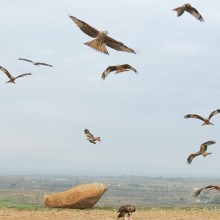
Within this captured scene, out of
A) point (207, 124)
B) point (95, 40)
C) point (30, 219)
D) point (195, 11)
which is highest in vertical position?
point (195, 11)

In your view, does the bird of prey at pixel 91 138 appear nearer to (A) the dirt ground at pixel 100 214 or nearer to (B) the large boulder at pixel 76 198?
(A) the dirt ground at pixel 100 214

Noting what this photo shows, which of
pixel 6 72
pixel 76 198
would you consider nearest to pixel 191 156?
pixel 6 72

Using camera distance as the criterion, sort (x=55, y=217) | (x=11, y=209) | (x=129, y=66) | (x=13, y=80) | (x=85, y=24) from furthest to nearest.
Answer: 1. (x=11, y=209)
2. (x=55, y=217)
3. (x=13, y=80)
4. (x=129, y=66)
5. (x=85, y=24)

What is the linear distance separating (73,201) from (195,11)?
17267 mm

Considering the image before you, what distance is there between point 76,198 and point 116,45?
1868 centimetres

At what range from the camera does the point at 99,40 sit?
47.7ft

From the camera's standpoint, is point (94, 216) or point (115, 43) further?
point (94, 216)

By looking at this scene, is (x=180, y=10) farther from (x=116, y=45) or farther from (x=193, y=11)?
(x=116, y=45)

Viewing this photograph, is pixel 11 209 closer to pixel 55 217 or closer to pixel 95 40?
pixel 55 217

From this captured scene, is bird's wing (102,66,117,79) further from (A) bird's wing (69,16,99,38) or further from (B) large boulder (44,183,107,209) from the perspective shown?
(B) large boulder (44,183,107,209)

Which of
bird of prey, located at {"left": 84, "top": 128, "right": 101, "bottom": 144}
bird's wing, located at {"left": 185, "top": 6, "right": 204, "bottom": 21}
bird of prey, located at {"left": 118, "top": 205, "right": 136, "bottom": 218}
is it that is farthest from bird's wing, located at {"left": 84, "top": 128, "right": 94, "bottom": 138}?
bird's wing, located at {"left": 185, "top": 6, "right": 204, "bottom": 21}

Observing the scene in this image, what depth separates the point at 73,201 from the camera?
31734 mm

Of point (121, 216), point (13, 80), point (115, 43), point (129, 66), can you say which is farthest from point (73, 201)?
point (115, 43)

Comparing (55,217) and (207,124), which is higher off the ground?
(207,124)
